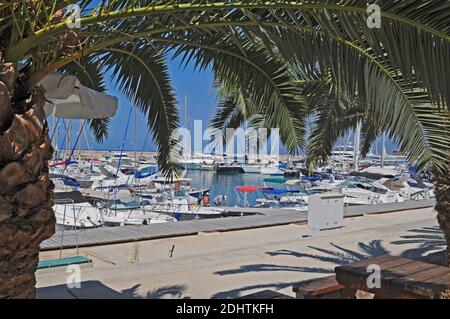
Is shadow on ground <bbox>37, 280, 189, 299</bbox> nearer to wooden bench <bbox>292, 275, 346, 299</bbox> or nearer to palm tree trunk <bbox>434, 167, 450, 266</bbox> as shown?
wooden bench <bbox>292, 275, 346, 299</bbox>

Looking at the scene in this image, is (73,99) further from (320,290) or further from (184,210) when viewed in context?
(184,210)

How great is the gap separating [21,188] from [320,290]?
109 inches

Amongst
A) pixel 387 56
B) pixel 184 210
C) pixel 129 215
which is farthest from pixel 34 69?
pixel 184 210

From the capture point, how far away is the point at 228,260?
7.59 m

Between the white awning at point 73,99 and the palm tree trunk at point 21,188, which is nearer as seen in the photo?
the palm tree trunk at point 21,188

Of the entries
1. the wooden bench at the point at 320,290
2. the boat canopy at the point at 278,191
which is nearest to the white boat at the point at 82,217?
the wooden bench at the point at 320,290

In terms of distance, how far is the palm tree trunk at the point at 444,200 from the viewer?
643 cm

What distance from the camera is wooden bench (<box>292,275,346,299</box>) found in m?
4.25

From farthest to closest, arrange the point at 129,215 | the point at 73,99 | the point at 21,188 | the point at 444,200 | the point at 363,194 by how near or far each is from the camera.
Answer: the point at 363,194
the point at 129,215
the point at 444,200
the point at 73,99
the point at 21,188

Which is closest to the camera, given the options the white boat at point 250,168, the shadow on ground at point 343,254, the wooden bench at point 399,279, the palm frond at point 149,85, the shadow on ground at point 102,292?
the wooden bench at point 399,279

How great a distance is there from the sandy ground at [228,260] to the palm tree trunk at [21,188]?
9.65 ft

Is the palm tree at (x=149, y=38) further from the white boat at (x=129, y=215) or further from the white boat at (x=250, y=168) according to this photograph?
the white boat at (x=250, y=168)

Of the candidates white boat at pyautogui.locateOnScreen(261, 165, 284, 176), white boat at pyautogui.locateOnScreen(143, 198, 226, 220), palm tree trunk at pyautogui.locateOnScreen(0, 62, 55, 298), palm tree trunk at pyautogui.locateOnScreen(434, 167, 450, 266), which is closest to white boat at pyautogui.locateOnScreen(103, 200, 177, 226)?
white boat at pyautogui.locateOnScreen(143, 198, 226, 220)

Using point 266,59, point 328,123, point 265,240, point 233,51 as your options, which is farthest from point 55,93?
point 265,240
